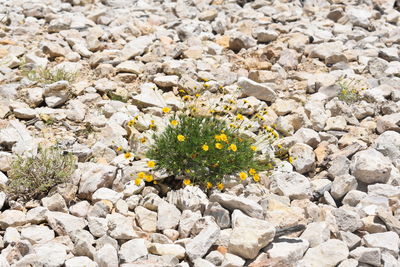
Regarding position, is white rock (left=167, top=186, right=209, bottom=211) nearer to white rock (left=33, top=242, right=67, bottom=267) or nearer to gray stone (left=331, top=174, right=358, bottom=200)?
white rock (left=33, top=242, right=67, bottom=267)

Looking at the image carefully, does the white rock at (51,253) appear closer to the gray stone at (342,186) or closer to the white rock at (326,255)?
the white rock at (326,255)

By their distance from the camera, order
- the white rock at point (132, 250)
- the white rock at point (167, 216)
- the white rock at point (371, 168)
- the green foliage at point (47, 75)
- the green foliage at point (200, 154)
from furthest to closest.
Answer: the green foliage at point (47, 75) → the white rock at point (371, 168) → the green foliage at point (200, 154) → the white rock at point (167, 216) → the white rock at point (132, 250)

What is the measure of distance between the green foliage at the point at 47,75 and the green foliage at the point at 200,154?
1.98m

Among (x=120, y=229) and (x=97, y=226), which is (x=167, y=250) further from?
(x=97, y=226)

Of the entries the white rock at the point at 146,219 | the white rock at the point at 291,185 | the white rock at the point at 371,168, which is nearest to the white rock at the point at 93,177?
the white rock at the point at 146,219

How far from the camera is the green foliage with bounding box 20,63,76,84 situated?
5734 millimetres

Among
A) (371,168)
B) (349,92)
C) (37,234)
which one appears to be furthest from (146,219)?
(349,92)

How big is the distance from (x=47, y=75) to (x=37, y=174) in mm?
2098

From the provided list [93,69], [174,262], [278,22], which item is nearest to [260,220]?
[174,262]

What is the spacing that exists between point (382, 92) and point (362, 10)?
3.48 metres

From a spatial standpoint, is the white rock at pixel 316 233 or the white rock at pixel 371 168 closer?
the white rock at pixel 316 233

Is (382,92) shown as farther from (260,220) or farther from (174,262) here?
(174,262)

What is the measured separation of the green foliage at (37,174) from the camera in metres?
3.95

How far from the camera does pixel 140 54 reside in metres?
6.75
